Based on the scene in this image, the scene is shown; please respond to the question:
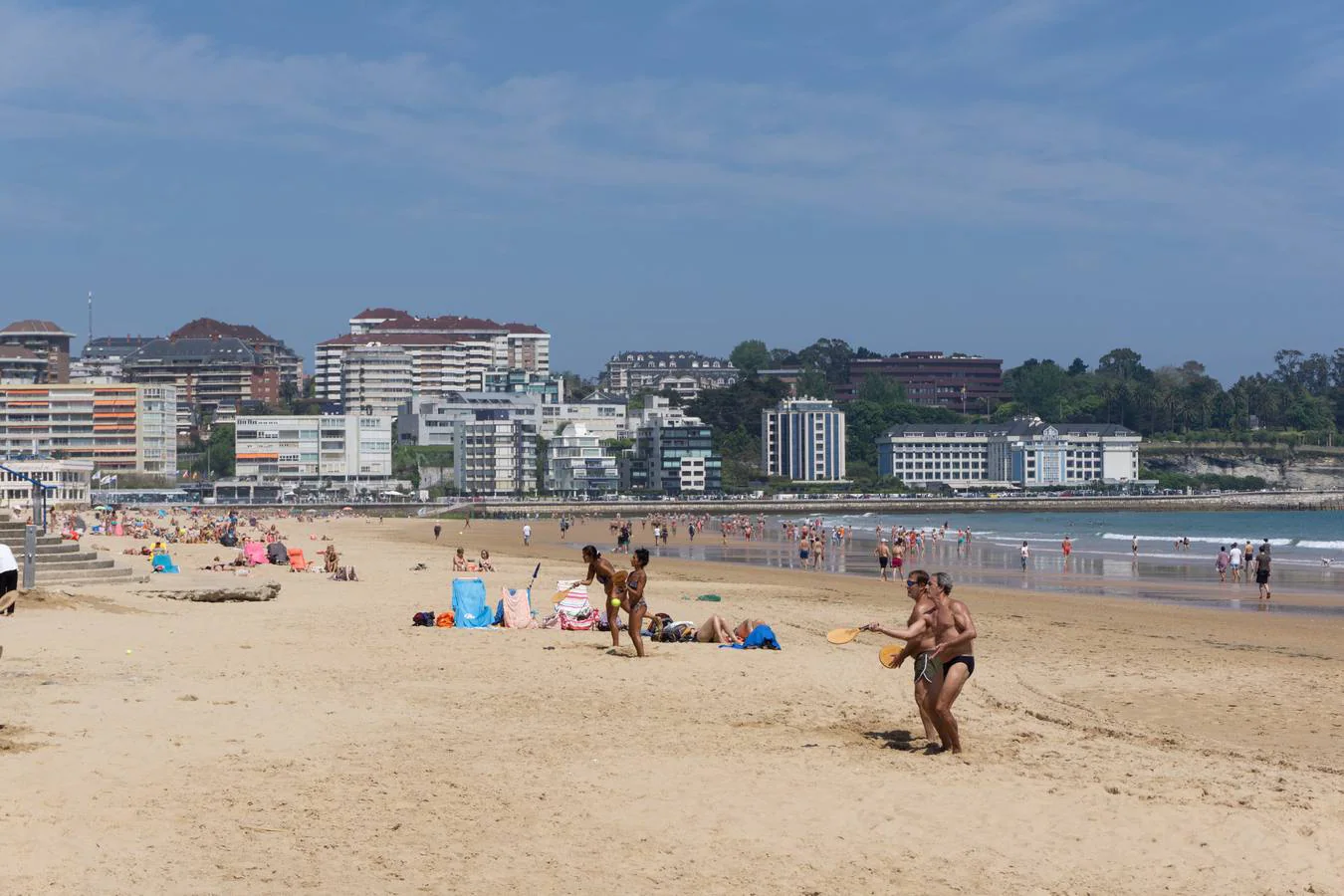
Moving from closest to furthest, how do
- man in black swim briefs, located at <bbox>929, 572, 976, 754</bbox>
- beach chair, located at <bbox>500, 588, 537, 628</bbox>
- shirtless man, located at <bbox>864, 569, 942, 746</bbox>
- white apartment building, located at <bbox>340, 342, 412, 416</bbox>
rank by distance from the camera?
man in black swim briefs, located at <bbox>929, 572, 976, 754</bbox>
shirtless man, located at <bbox>864, 569, 942, 746</bbox>
beach chair, located at <bbox>500, 588, 537, 628</bbox>
white apartment building, located at <bbox>340, 342, 412, 416</bbox>

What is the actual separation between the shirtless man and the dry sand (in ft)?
0.75

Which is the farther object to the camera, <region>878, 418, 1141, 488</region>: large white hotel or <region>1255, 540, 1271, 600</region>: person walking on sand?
<region>878, 418, 1141, 488</region>: large white hotel

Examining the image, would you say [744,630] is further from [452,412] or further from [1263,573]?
[452,412]

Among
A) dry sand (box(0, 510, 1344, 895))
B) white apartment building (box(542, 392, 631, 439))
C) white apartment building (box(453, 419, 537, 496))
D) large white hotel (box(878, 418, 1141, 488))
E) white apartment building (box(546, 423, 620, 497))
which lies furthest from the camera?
large white hotel (box(878, 418, 1141, 488))

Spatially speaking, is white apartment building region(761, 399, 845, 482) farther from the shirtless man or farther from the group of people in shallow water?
the shirtless man

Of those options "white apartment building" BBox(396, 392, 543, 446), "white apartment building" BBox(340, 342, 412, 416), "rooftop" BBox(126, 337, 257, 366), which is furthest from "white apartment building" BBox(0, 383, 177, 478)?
"rooftop" BBox(126, 337, 257, 366)

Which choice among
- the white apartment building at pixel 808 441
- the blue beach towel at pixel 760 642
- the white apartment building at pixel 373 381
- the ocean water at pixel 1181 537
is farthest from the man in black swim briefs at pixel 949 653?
the white apartment building at pixel 373 381

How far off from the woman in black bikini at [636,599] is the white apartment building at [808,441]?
132 meters

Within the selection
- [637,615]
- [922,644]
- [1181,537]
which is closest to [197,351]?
[1181,537]

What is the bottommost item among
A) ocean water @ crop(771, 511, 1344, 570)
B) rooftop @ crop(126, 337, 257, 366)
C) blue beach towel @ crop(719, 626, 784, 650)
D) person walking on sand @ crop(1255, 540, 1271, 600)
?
ocean water @ crop(771, 511, 1344, 570)

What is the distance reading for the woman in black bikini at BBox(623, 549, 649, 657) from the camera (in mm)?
11734

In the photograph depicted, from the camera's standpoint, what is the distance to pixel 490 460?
129500mm

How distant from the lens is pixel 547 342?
637ft

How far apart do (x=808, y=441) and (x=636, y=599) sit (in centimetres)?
13331
